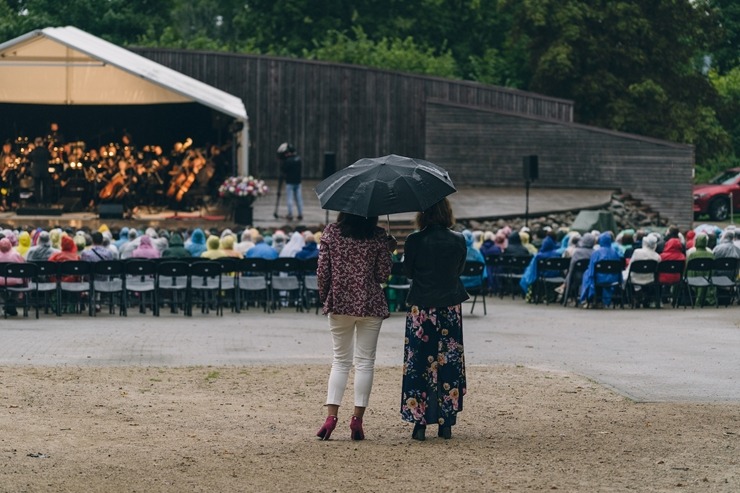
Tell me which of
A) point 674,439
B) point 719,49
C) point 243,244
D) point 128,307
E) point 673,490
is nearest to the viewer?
point 673,490

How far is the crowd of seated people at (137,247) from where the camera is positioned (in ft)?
67.8

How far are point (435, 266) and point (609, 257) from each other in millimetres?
11524

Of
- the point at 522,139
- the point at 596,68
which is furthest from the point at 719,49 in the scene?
the point at 522,139

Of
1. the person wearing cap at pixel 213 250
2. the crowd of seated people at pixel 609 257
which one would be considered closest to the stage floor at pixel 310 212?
the crowd of seated people at pixel 609 257

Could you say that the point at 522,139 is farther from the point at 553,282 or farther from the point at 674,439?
the point at 674,439

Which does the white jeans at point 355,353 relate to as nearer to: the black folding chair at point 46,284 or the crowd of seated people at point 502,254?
the black folding chair at point 46,284

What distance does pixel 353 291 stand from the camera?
10.4 metres

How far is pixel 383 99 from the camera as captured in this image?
4247cm

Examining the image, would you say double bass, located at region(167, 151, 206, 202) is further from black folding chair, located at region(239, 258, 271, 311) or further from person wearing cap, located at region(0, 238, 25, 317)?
person wearing cap, located at region(0, 238, 25, 317)

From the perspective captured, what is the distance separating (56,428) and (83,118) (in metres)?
26.8

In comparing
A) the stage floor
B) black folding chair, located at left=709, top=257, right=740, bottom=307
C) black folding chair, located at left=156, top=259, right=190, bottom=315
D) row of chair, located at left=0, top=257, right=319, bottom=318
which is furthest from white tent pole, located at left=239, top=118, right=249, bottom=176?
black folding chair, located at left=709, top=257, right=740, bottom=307

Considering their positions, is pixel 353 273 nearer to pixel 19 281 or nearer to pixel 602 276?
pixel 19 281

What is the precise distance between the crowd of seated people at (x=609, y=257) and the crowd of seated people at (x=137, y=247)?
9.16 ft

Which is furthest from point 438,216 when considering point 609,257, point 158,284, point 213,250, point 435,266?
point 213,250
